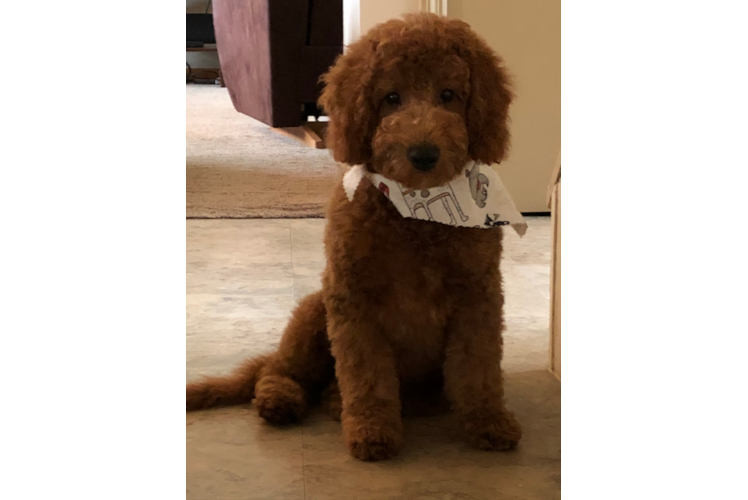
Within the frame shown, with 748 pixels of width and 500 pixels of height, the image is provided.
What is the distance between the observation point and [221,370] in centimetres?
194

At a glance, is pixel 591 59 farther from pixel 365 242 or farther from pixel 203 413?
pixel 203 413

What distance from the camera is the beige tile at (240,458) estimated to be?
1403 mm

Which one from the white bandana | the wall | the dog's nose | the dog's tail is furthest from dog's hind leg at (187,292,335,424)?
the wall

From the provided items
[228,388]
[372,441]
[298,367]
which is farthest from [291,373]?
[372,441]

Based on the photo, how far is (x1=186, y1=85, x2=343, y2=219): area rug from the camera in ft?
11.9

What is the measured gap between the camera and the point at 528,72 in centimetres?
329

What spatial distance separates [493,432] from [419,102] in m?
0.67

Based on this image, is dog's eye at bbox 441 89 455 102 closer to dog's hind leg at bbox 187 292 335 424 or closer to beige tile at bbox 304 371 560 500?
dog's hind leg at bbox 187 292 335 424

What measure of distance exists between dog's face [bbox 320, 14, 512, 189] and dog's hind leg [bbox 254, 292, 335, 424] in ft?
1.35

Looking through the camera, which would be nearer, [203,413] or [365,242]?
[365,242]

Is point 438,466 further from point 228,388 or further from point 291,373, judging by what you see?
point 228,388

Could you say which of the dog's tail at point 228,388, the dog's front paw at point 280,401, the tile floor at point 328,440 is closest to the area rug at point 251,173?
the tile floor at point 328,440
